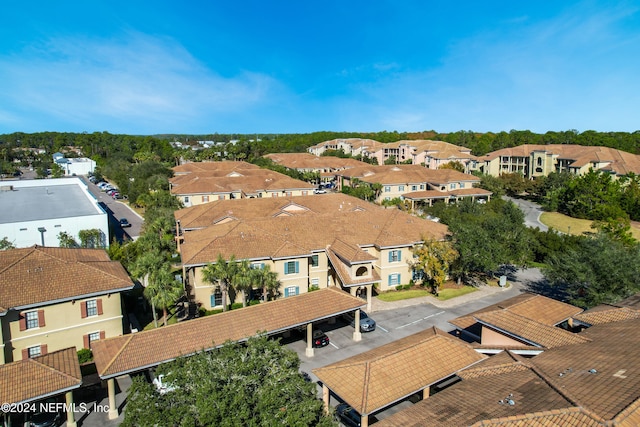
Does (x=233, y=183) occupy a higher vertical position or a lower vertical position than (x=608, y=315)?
higher

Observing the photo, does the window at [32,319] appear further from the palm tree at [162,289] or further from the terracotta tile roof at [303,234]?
the terracotta tile roof at [303,234]

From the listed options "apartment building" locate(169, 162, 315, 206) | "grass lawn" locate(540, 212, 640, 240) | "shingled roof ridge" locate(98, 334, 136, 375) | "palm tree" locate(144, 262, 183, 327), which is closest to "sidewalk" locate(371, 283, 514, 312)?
"palm tree" locate(144, 262, 183, 327)

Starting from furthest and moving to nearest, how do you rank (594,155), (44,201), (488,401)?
(594,155) < (44,201) < (488,401)

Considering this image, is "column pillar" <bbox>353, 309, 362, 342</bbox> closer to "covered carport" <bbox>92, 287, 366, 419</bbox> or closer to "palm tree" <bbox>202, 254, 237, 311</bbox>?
"covered carport" <bbox>92, 287, 366, 419</bbox>

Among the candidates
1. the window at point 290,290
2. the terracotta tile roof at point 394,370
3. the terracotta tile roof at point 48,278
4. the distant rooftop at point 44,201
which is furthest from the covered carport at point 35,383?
the distant rooftop at point 44,201

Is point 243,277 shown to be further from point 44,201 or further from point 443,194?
Answer: point 443,194

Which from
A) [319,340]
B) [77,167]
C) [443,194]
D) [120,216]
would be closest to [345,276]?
[319,340]

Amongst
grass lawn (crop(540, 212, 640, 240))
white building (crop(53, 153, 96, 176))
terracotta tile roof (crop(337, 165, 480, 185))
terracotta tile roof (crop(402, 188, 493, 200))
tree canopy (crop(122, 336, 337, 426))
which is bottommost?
grass lawn (crop(540, 212, 640, 240))
